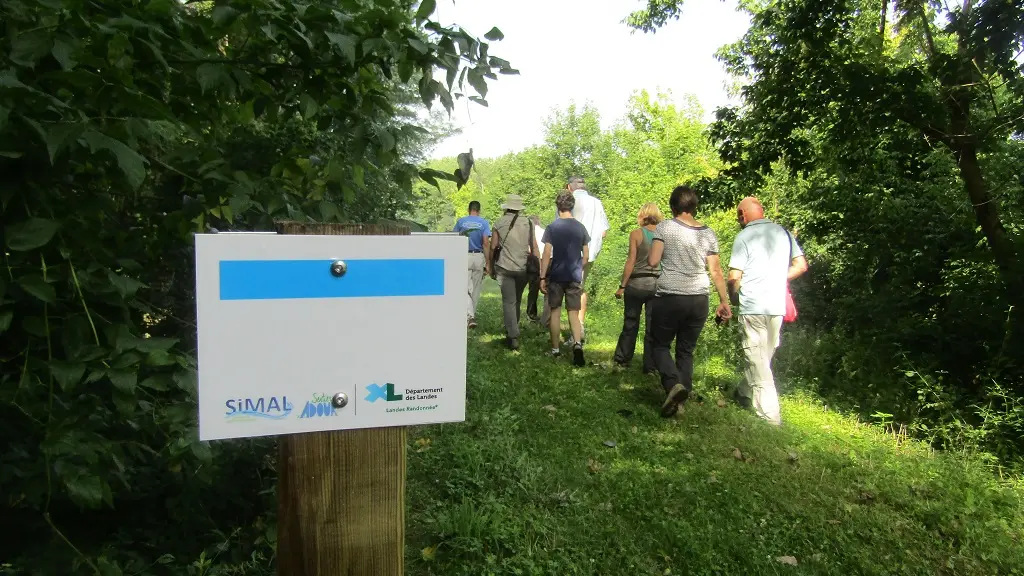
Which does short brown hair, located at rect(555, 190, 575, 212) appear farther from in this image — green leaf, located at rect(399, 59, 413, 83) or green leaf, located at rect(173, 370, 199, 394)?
green leaf, located at rect(173, 370, 199, 394)

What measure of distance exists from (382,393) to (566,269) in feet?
19.3

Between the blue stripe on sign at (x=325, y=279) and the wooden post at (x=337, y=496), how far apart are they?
0.26 feet

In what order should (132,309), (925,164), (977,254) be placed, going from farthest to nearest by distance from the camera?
(925,164) → (977,254) → (132,309)

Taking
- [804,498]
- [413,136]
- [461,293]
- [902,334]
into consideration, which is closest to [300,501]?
[461,293]

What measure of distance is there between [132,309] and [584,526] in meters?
2.40

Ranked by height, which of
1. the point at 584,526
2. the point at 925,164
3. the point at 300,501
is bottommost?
the point at 584,526

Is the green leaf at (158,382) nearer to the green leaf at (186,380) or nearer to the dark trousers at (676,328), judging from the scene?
the green leaf at (186,380)

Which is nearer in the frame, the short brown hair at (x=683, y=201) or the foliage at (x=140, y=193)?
the foliage at (x=140, y=193)

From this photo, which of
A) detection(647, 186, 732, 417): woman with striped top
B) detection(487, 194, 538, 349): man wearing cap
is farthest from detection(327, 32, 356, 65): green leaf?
detection(487, 194, 538, 349): man wearing cap

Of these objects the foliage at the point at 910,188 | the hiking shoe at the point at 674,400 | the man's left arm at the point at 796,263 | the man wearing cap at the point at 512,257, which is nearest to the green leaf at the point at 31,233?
the hiking shoe at the point at 674,400

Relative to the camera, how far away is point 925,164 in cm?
696

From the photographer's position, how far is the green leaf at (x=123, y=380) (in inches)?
64.2

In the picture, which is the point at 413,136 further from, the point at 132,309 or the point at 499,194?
the point at 499,194

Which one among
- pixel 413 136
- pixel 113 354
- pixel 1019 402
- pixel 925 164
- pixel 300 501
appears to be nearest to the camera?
pixel 300 501
